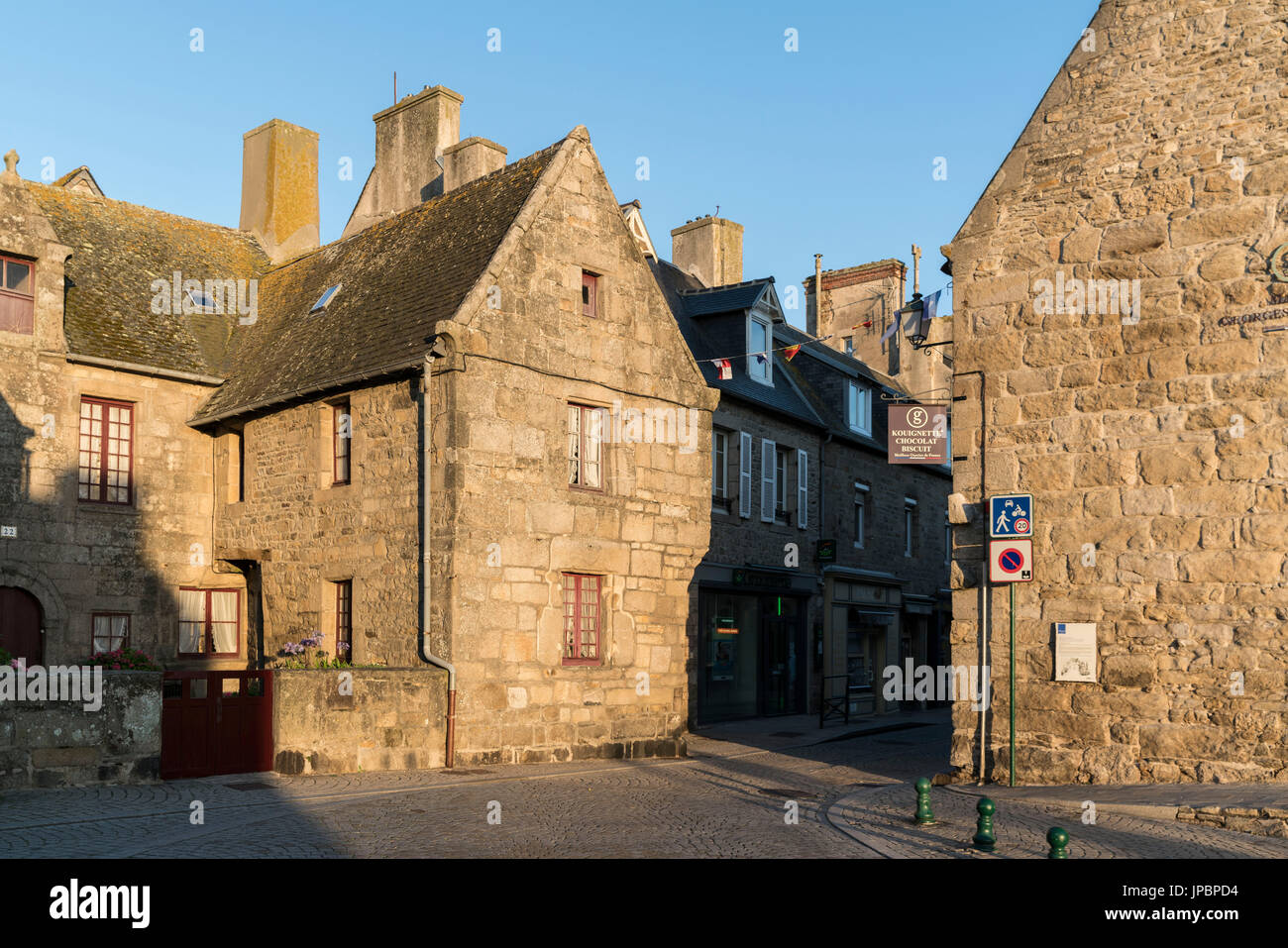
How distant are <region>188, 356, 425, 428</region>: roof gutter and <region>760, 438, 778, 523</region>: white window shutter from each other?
10083 millimetres

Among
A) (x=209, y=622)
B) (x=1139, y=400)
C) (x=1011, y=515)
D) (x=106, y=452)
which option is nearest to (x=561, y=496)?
(x=1011, y=515)

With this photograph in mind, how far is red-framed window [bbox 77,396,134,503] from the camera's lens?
17.7 m

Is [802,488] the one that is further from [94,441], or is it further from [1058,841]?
[1058,841]

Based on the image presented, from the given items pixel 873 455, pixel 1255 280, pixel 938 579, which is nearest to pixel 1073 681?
pixel 1255 280

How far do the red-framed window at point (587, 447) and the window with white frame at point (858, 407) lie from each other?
469 inches

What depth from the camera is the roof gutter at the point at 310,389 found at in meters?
15.6

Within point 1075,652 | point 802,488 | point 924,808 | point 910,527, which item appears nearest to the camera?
point 924,808

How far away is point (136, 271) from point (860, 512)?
16.6 meters

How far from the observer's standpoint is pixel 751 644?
24.6 metres

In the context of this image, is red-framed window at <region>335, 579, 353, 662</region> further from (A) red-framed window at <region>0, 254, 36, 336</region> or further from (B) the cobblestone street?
(A) red-framed window at <region>0, 254, 36, 336</region>

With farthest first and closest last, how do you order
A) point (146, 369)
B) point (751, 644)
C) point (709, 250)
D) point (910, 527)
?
point (910, 527) < point (709, 250) < point (751, 644) < point (146, 369)

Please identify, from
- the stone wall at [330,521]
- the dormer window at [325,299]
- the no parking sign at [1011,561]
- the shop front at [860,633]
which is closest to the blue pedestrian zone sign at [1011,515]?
the no parking sign at [1011,561]

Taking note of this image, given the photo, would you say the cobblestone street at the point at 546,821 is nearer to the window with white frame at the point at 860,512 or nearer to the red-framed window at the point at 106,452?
the red-framed window at the point at 106,452

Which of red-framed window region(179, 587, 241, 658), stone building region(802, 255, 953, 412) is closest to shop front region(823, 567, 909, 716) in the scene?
stone building region(802, 255, 953, 412)
